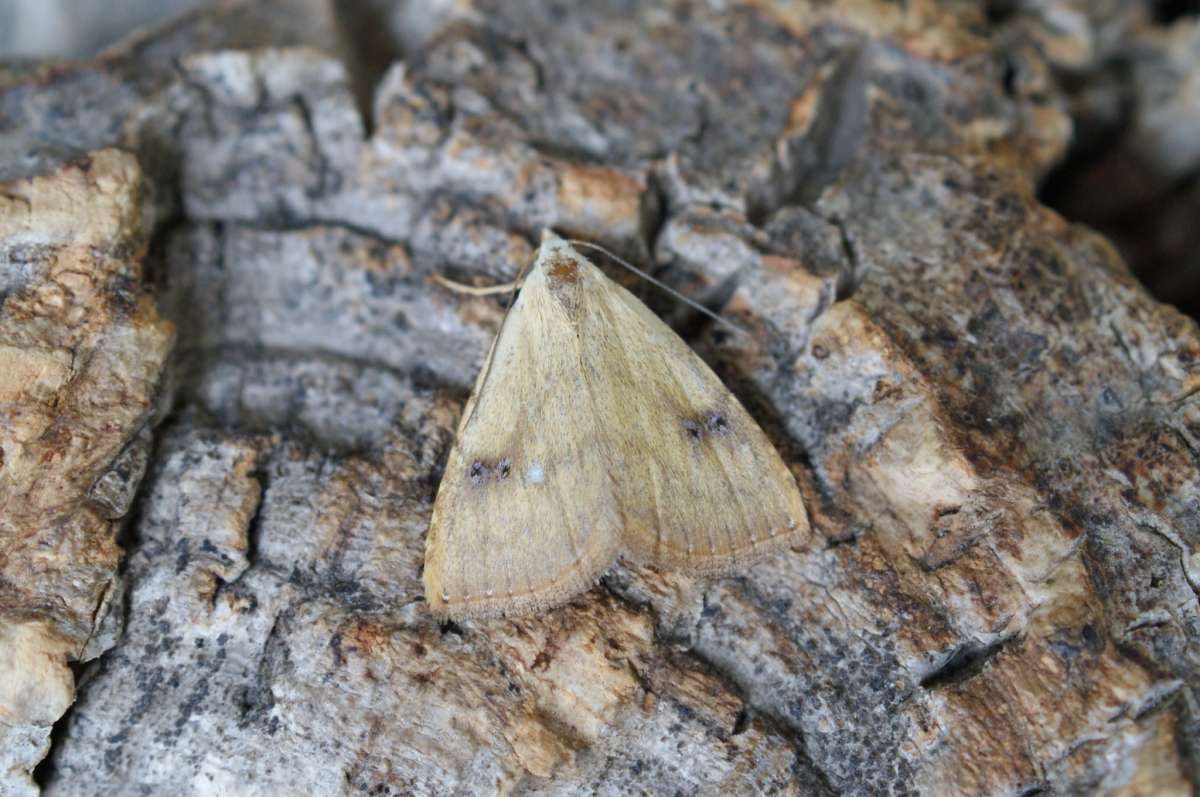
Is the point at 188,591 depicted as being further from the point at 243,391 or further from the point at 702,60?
the point at 702,60

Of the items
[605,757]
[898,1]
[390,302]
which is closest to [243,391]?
[390,302]

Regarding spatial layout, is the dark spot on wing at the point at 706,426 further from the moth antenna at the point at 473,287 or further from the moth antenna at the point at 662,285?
the moth antenna at the point at 473,287

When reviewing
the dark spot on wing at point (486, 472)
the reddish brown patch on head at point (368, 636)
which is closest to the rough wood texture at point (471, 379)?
the reddish brown patch on head at point (368, 636)

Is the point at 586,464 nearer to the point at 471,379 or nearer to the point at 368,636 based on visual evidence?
the point at 471,379

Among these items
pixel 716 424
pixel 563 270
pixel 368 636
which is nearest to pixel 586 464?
pixel 716 424

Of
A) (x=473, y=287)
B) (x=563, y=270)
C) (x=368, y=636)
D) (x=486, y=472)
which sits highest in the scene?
(x=563, y=270)

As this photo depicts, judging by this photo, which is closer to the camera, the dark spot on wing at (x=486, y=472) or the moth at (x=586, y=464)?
the moth at (x=586, y=464)

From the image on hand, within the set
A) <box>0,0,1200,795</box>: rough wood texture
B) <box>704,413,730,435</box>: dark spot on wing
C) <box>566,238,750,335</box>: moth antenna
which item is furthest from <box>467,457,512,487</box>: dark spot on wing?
<box>566,238,750,335</box>: moth antenna
